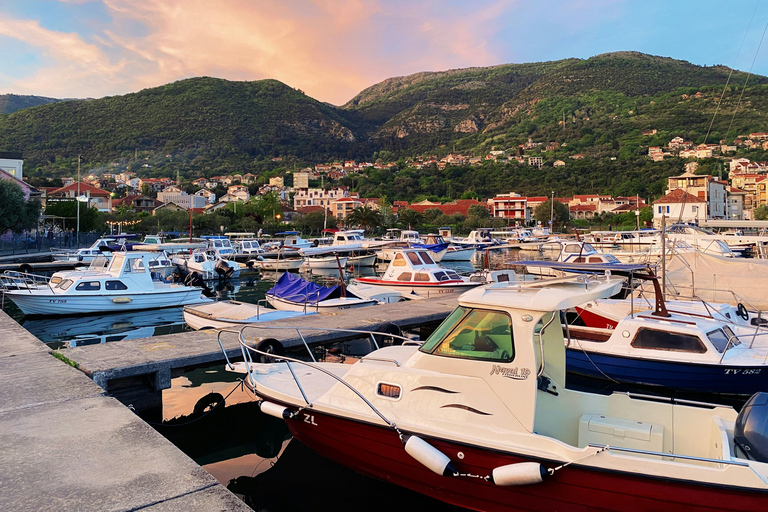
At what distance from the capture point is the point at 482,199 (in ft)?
458

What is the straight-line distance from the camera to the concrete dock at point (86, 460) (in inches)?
179

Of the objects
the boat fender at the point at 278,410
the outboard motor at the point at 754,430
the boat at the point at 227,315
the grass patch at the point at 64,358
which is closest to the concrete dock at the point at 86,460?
the grass patch at the point at 64,358

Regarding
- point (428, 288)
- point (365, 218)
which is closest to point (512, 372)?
point (428, 288)

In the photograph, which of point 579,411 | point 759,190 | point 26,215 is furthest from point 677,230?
point 759,190

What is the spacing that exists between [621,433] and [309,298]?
13.6m

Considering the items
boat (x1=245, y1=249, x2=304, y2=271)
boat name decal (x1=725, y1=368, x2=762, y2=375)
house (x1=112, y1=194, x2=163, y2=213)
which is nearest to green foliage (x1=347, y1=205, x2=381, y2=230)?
boat (x1=245, y1=249, x2=304, y2=271)

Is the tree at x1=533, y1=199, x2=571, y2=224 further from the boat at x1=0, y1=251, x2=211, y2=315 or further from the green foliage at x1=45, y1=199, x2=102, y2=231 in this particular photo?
the boat at x1=0, y1=251, x2=211, y2=315

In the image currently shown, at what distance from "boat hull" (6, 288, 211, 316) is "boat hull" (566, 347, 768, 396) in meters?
17.9

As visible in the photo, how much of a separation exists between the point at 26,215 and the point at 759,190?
118626 mm

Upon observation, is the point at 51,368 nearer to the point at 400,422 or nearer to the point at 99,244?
the point at 400,422

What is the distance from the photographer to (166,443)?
5.86 metres

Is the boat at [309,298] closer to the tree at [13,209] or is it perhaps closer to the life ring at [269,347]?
the life ring at [269,347]

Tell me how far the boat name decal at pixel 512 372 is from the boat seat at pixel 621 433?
1431mm

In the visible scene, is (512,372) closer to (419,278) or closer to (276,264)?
(419,278)
